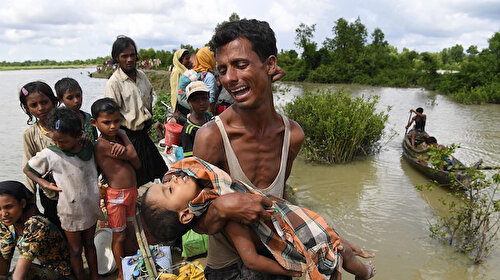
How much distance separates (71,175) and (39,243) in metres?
0.63

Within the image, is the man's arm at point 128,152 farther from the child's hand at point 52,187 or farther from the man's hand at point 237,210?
the man's hand at point 237,210

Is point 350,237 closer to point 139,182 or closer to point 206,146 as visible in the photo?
point 139,182

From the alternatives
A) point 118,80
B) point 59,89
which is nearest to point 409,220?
point 118,80

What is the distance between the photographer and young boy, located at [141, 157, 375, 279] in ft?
4.07

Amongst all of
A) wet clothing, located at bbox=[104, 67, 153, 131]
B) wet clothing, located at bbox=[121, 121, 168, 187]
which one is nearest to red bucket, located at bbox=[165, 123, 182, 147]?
wet clothing, located at bbox=[121, 121, 168, 187]

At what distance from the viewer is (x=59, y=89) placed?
10.6 ft

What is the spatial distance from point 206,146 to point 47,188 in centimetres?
206

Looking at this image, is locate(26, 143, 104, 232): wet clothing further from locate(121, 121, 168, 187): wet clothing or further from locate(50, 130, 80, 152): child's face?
locate(121, 121, 168, 187): wet clothing

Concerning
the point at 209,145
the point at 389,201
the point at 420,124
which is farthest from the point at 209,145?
the point at 420,124

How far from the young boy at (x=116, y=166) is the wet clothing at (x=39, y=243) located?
1.45 feet

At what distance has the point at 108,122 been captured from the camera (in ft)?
9.52

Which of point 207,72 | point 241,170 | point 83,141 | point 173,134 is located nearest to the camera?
point 241,170

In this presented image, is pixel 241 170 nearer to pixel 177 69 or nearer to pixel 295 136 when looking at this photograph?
pixel 295 136

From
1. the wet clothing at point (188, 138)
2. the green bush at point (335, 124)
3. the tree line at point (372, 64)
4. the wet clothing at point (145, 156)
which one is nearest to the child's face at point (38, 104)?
the wet clothing at point (145, 156)
